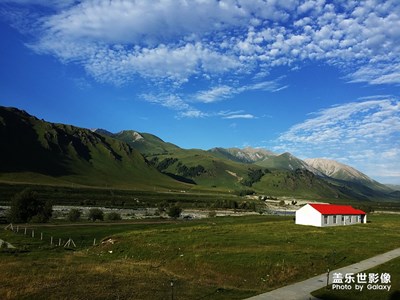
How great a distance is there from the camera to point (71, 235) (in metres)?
62.2

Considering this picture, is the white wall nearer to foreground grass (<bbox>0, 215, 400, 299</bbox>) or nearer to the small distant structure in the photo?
the small distant structure

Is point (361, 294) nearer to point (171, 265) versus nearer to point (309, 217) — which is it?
point (171, 265)

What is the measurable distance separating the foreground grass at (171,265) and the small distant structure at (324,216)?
99.0ft

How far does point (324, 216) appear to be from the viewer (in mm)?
83938

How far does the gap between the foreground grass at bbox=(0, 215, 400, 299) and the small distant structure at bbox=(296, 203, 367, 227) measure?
3017 centimetres

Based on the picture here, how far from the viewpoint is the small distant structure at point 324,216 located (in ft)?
275

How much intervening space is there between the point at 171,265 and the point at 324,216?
55376 millimetres

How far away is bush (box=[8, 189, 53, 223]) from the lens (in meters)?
85.7

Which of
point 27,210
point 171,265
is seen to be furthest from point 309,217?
point 27,210

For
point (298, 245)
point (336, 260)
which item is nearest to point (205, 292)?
point (336, 260)

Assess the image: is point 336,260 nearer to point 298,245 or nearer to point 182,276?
point 298,245

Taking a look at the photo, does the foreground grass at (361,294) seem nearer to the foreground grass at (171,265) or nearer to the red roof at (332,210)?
the foreground grass at (171,265)

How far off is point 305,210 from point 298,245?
4087 centimetres

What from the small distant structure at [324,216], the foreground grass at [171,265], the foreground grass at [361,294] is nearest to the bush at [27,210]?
the foreground grass at [171,265]
